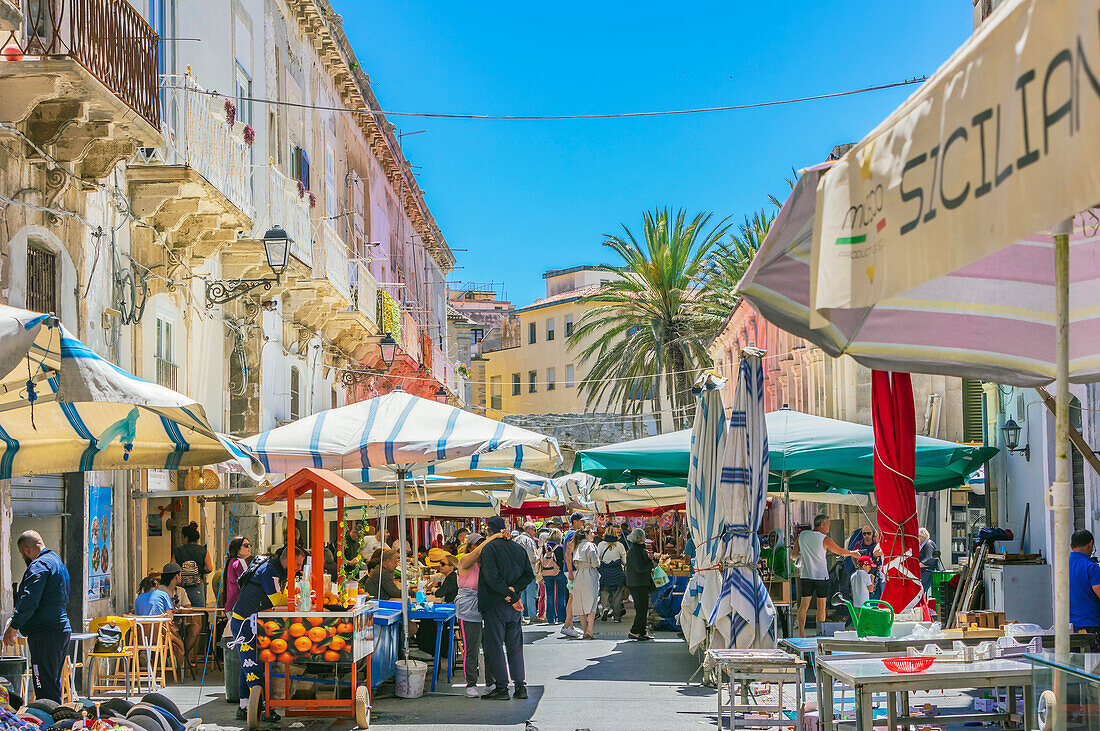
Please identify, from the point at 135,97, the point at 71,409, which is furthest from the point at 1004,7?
the point at 135,97

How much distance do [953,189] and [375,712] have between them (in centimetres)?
977

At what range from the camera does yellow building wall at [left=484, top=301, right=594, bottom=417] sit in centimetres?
7588

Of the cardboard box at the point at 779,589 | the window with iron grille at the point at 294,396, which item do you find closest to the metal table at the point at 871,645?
the cardboard box at the point at 779,589

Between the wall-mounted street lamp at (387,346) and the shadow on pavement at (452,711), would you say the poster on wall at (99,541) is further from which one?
the wall-mounted street lamp at (387,346)

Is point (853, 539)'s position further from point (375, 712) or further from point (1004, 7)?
point (1004, 7)

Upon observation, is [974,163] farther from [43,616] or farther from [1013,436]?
[1013,436]

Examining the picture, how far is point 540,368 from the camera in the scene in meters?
78.6

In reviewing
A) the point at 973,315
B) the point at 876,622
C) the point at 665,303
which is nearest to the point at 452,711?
the point at 876,622

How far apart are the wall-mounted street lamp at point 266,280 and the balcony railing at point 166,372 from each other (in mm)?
1408

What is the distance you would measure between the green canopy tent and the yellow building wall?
189ft

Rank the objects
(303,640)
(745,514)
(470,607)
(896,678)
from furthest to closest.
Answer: (470,607) < (745,514) < (303,640) < (896,678)

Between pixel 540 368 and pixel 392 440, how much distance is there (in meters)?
66.3

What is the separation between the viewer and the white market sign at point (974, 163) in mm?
2494

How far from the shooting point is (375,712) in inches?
456
